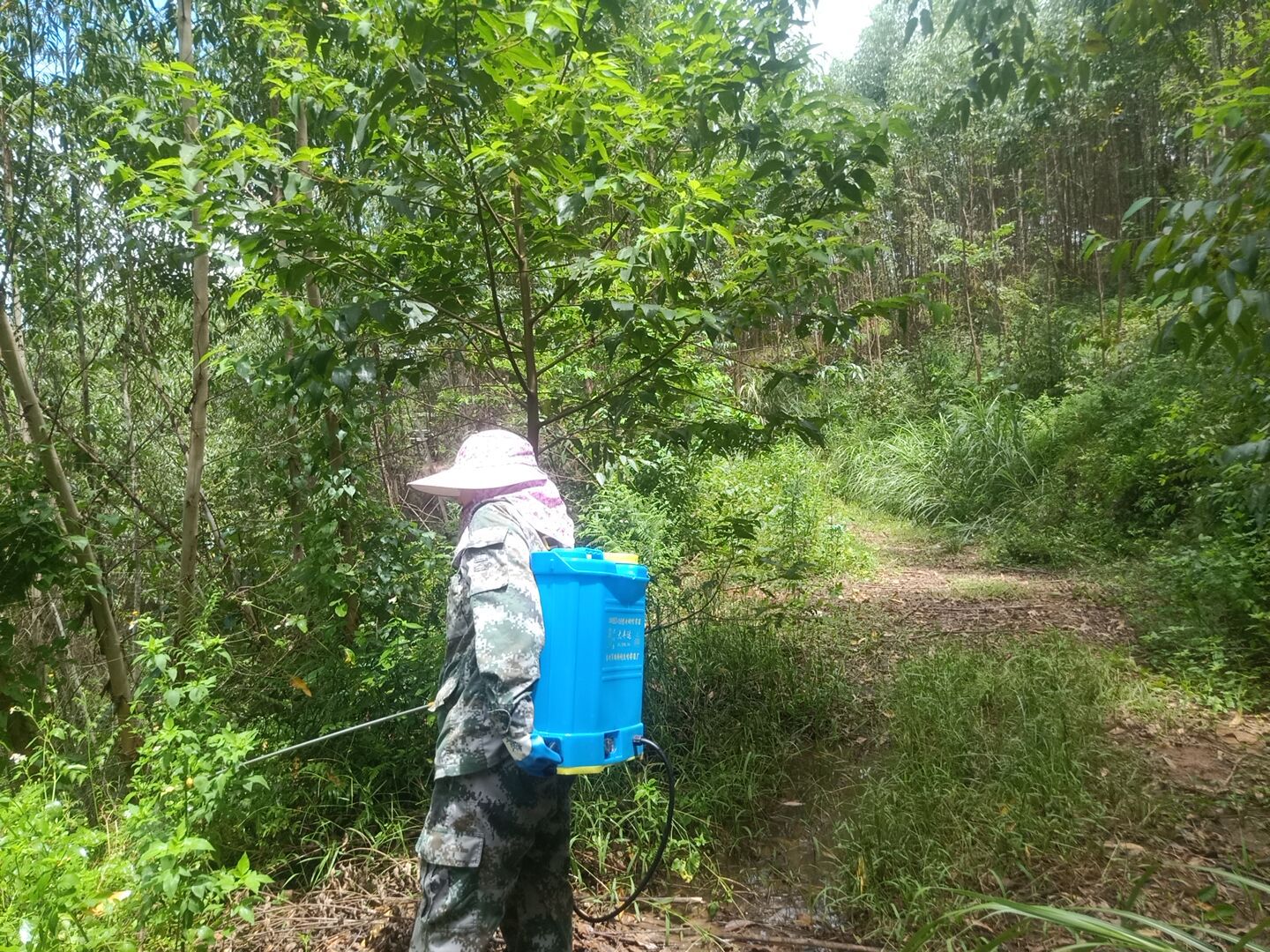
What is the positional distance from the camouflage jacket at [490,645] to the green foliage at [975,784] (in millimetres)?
1567

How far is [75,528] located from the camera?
365 centimetres

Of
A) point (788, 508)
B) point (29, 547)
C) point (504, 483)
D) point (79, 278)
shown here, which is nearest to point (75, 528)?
point (29, 547)

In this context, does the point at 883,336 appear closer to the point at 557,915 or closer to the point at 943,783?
the point at 943,783

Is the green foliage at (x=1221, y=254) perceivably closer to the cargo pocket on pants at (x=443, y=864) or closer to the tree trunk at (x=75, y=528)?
the cargo pocket on pants at (x=443, y=864)

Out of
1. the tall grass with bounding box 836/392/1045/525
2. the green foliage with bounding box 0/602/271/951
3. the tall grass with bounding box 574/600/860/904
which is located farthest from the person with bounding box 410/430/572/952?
the tall grass with bounding box 836/392/1045/525

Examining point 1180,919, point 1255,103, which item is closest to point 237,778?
point 1180,919

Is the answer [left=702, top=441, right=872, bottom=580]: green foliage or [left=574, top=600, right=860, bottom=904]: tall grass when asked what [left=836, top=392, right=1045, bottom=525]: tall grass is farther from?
[left=574, top=600, right=860, bottom=904]: tall grass

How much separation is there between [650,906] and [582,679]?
4.83 ft

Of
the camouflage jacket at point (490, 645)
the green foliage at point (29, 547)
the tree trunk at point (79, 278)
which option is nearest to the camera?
the camouflage jacket at point (490, 645)

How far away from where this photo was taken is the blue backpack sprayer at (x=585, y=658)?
1847 mm

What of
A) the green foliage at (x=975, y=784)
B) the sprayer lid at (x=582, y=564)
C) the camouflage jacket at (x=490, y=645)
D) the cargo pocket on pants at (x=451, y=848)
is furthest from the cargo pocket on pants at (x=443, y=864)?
the green foliage at (x=975, y=784)

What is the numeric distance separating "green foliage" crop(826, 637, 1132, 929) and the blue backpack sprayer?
1.35 m

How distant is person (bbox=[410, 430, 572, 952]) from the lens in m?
1.86

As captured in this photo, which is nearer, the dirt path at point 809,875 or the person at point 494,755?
the person at point 494,755
